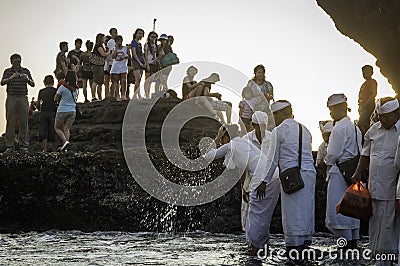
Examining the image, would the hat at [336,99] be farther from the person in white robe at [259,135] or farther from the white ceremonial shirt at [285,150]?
the white ceremonial shirt at [285,150]

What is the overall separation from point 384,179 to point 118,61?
12.7m

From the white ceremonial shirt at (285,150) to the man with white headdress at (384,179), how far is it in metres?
1.33

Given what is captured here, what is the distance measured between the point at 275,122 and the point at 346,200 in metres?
1.90

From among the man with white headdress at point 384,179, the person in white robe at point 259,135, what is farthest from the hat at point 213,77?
the man with white headdress at point 384,179

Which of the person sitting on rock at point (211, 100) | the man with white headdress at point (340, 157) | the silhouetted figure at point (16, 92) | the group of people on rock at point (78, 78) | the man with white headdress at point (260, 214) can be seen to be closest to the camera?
the man with white headdress at point (260, 214)

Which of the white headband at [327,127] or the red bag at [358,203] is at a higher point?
the white headband at [327,127]

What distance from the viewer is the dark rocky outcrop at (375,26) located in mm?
10852

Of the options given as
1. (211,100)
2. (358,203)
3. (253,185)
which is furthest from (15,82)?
(358,203)

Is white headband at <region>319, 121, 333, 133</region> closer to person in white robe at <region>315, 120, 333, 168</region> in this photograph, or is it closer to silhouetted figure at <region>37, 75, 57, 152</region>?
person in white robe at <region>315, 120, 333, 168</region>

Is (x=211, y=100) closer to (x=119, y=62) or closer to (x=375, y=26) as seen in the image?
(x=119, y=62)

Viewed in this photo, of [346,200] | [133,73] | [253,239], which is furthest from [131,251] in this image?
[133,73]

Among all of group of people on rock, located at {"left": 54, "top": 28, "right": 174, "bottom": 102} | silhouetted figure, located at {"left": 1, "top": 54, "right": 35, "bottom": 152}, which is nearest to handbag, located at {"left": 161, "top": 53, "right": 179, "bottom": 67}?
group of people on rock, located at {"left": 54, "top": 28, "right": 174, "bottom": 102}

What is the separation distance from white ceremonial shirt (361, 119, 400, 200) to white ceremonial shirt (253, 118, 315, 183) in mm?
1337

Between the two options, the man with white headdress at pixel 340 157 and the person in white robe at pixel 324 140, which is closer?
the man with white headdress at pixel 340 157
